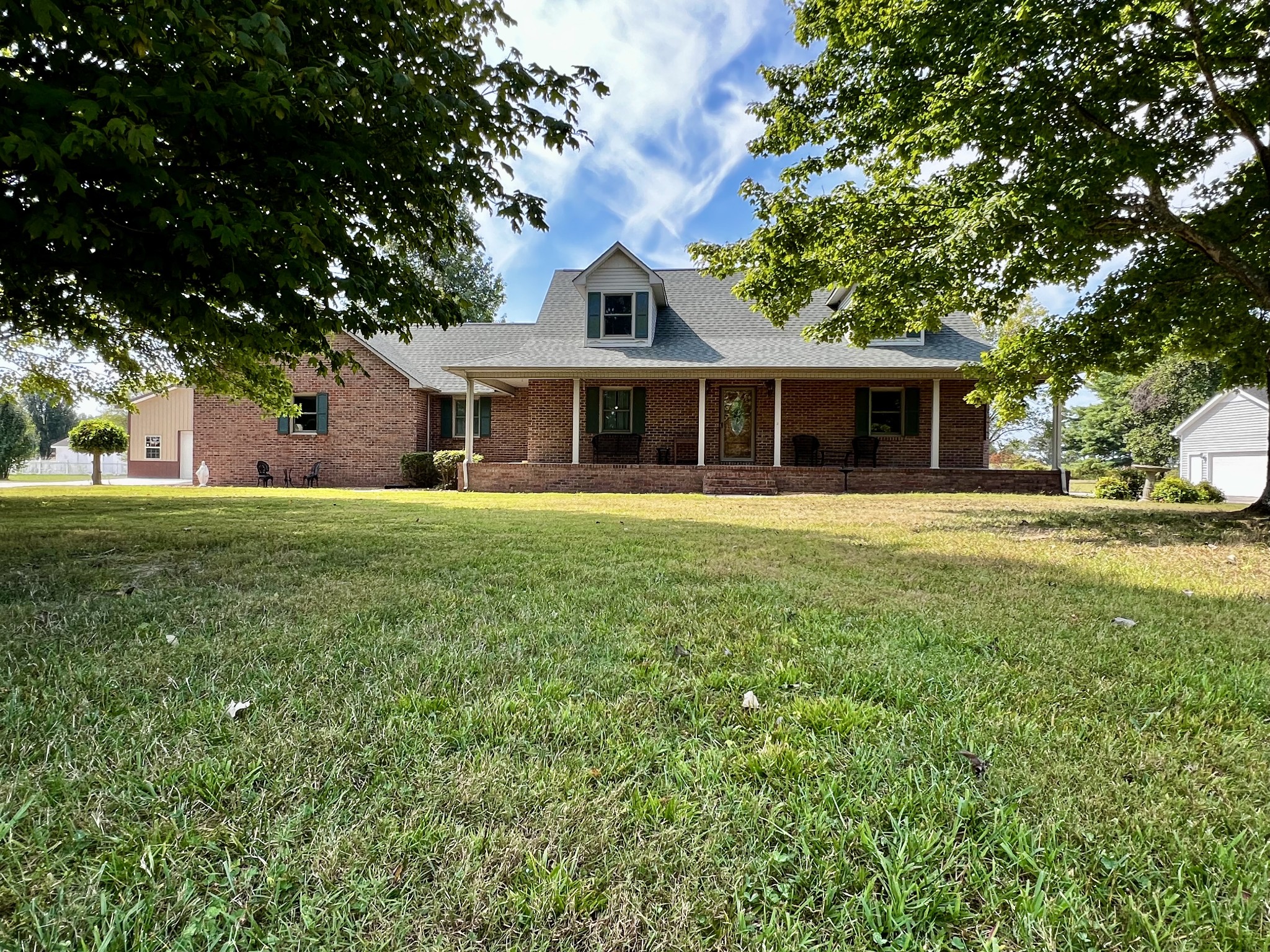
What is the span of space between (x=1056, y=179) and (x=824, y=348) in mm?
8983

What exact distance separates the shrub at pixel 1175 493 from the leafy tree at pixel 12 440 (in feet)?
129

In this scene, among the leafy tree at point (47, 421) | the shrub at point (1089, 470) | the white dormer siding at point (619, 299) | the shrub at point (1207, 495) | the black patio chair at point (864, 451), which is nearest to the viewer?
the shrub at point (1207, 495)

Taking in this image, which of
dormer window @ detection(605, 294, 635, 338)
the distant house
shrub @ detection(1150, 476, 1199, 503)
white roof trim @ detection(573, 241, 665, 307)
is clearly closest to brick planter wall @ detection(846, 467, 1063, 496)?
shrub @ detection(1150, 476, 1199, 503)

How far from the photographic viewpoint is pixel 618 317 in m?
15.7

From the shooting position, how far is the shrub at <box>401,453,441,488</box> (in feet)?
53.2

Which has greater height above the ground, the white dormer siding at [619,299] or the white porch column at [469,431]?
the white dormer siding at [619,299]

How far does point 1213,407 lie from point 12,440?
175 feet

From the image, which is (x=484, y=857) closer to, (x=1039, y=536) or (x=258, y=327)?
(x=258, y=327)

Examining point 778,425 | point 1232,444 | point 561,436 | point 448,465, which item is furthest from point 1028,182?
point 1232,444

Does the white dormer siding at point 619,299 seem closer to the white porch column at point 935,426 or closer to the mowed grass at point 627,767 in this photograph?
the white porch column at point 935,426

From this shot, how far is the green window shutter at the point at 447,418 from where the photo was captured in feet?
60.2

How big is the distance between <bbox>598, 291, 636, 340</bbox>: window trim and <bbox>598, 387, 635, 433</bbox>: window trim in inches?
53.1

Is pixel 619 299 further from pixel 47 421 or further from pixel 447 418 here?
pixel 47 421

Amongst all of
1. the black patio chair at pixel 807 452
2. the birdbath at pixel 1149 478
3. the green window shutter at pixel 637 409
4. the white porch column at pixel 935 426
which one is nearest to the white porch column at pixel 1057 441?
the white porch column at pixel 935 426
